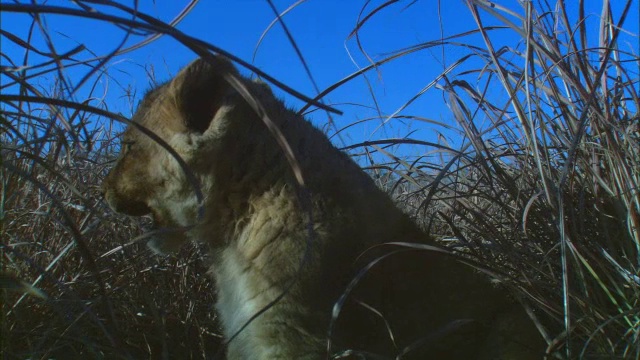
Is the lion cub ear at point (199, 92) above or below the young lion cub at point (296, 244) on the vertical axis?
above

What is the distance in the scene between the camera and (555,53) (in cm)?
272

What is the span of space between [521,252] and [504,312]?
0.26 metres

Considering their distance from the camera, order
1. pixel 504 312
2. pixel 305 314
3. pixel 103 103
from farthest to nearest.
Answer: pixel 103 103, pixel 504 312, pixel 305 314

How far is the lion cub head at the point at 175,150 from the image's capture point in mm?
2611

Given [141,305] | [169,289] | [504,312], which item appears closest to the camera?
[504,312]

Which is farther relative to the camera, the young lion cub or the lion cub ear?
the lion cub ear

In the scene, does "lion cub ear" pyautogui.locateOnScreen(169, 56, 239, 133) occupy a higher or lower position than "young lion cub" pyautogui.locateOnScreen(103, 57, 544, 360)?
higher

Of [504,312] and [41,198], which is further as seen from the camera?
[41,198]

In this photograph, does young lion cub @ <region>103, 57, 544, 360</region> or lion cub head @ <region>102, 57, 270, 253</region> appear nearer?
young lion cub @ <region>103, 57, 544, 360</region>

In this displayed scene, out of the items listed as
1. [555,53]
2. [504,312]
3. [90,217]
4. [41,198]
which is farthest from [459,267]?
[41,198]

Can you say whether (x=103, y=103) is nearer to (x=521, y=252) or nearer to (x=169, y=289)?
(x=169, y=289)

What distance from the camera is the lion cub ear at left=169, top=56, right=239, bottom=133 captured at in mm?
2588

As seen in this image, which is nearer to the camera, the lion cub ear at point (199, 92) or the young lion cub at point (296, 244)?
the young lion cub at point (296, 244)

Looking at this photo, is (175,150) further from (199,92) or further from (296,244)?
(296,244)
